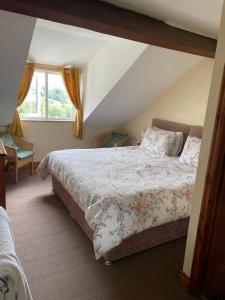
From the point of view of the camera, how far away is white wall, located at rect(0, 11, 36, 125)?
2.14 meters

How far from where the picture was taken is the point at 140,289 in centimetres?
171

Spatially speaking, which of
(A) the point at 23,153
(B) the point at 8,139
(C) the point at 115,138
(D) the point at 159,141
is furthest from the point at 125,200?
(C) the point at 115,138

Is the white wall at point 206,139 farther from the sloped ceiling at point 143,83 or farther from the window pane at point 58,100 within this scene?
the window pane at point 58,100

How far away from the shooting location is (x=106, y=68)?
366 cm

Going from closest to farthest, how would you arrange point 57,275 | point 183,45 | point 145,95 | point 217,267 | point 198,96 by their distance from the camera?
point 217,267
point 57,275
point 183,45
point 198,96
point 145,95

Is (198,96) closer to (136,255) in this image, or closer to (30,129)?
(136,255)

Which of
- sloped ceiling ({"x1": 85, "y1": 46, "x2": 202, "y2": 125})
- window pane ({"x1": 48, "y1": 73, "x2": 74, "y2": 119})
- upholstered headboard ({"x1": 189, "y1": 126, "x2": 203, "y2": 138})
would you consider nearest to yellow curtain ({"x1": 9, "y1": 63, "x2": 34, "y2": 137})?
window pane ({"x1": 48, "y1": 73, "x2": 74, "y2": 119})

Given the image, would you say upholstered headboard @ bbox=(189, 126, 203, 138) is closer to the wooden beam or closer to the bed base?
the wooden beam

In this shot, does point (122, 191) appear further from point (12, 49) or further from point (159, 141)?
point (12, 49)

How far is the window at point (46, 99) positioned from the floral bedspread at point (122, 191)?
1.65 m

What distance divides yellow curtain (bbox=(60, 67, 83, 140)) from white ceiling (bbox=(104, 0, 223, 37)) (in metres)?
2.26

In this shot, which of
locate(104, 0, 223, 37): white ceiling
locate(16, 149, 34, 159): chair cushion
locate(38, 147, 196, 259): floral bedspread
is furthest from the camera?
locate(16, 149, 34, 159): chair cushion

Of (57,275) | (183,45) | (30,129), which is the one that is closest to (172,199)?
(57,275)

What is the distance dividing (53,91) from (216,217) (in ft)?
12.3
